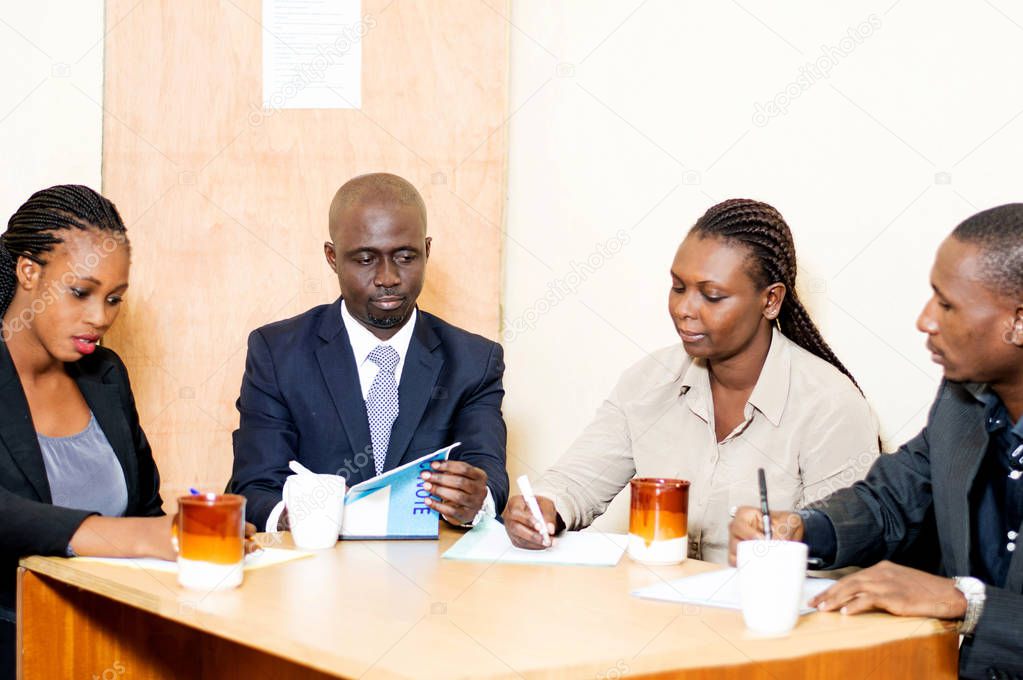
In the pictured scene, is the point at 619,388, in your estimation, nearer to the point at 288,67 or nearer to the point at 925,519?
the point at 925,519

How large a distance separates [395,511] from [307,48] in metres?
1.74

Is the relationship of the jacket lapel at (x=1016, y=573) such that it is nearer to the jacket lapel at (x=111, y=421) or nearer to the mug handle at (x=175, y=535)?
the mug handle at (x=175, y=535)

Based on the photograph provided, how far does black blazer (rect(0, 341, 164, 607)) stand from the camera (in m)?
1.84

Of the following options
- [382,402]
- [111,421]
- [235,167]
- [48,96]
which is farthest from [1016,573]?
[48,96]

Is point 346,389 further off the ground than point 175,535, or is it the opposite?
point 346,389

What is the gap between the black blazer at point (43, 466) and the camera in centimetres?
184

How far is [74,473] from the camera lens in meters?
2.21

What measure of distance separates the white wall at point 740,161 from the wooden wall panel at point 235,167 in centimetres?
23

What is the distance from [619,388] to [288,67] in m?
1.51

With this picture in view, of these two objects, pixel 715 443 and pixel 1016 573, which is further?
pixel 715 443

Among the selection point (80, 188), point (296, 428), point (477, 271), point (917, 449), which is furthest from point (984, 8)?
point (80, 188)

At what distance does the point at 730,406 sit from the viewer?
2418 millimetres

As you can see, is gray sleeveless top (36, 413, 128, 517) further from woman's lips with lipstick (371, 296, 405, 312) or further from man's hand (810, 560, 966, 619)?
man's hand (810, 560, 966, 619)

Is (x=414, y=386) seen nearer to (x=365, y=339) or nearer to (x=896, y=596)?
(x=365, y=339)
